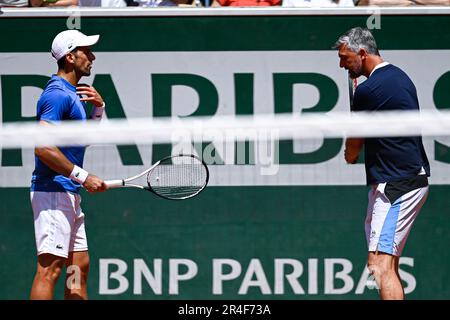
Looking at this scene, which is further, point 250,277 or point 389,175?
point 250,277

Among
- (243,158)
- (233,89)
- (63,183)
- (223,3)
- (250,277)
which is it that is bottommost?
(250,277)

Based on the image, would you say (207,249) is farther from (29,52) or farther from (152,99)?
(29,52)

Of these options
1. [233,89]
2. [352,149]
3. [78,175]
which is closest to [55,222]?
[78,175]

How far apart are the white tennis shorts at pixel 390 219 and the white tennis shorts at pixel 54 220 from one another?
1.69 metres

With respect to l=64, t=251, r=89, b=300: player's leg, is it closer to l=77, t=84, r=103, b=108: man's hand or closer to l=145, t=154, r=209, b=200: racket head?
l=145, t=154, r=209, b=200: racket head

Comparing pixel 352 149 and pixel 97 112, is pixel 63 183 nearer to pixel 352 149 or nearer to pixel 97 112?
pixel 97 112

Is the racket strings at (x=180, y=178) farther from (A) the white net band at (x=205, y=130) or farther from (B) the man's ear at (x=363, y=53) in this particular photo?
(A) the white net band at (x=205, y=130)

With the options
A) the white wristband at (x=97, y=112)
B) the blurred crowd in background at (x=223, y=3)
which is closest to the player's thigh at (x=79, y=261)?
the white wristband at (x=97, y=112)

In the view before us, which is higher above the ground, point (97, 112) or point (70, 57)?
point (70, 57)

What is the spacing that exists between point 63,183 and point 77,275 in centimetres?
56

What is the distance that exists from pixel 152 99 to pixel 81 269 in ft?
3.91

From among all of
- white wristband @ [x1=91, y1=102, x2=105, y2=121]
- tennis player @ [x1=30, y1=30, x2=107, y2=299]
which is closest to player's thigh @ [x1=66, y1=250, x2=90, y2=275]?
tennis player @ [x1=30, y1=30, x2=107, y2=299]

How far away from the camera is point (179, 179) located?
19.5 ft
